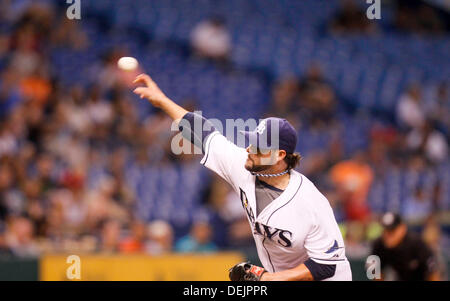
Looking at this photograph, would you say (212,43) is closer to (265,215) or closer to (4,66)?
(4,66)

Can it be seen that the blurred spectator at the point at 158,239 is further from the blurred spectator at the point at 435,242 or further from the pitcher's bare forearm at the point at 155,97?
the pitcher's bare forearm at the point at 155,97

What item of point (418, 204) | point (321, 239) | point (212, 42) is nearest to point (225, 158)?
point (321, 239)

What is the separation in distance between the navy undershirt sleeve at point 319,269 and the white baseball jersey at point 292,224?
3 cm

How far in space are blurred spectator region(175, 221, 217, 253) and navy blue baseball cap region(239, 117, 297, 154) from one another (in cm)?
502

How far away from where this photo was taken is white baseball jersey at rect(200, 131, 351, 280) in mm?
5609

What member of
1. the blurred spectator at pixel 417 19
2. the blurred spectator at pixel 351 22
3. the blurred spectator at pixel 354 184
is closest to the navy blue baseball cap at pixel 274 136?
the blurred spectator at pixel 354 184

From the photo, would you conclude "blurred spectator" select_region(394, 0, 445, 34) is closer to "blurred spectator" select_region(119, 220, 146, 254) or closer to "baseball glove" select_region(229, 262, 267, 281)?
"blurred spectator" select_region(119, 220, 146, 254)

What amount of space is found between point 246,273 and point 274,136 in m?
0.96

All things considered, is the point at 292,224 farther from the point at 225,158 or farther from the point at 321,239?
the point at 225,158

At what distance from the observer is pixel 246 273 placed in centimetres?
575

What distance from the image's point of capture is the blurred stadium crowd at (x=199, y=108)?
10977 mm

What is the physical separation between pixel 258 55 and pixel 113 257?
21.7ft

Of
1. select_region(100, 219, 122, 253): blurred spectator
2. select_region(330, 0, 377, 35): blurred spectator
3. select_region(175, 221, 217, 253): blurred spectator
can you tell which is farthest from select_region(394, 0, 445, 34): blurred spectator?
select_region(100, 219, 122, 253): blurred spectator
